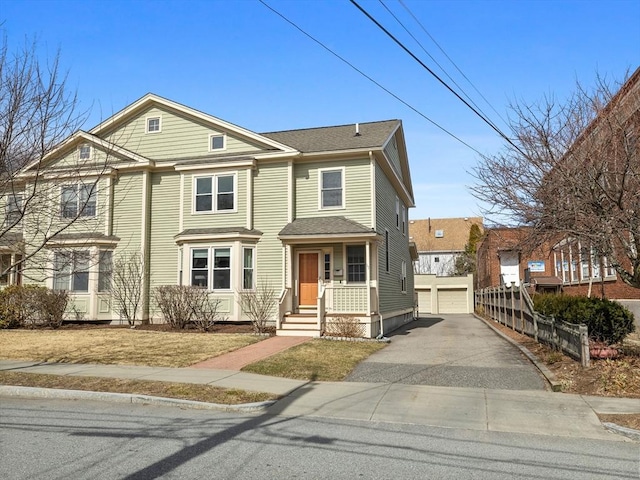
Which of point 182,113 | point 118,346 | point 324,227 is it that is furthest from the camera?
point 182,113

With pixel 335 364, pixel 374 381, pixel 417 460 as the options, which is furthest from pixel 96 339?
pixel 417 460

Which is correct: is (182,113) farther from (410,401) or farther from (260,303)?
(410,401)

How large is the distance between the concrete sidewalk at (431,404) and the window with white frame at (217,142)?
37.9ft

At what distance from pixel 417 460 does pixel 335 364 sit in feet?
20.0

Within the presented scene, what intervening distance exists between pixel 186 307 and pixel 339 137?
8601 mm

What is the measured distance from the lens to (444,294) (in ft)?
131

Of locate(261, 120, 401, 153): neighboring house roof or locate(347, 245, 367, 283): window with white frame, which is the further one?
locate(261, 120, 401, 153): neighboring house roof

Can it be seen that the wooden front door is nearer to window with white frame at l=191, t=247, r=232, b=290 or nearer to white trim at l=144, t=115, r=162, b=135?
window with white frame at l=191, t=247, r=232, b=290

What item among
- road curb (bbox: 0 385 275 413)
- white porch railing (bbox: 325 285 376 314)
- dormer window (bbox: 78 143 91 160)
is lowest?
road curb (bbox: 0 385 275 413)

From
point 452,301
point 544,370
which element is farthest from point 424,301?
point 544,370

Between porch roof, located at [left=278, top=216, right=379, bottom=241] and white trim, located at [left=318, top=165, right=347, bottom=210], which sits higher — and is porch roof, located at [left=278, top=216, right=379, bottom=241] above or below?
below

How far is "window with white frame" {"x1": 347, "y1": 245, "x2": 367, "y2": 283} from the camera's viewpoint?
60.4 feet

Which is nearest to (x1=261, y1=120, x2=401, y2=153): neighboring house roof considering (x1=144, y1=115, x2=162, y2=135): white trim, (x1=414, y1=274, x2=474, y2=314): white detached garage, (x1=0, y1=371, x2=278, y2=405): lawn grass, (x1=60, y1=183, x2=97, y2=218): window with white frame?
(x1=144, y1=115, x2=162, y2=135): white trim

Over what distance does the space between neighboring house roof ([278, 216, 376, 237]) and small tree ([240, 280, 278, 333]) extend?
7.30 ft
